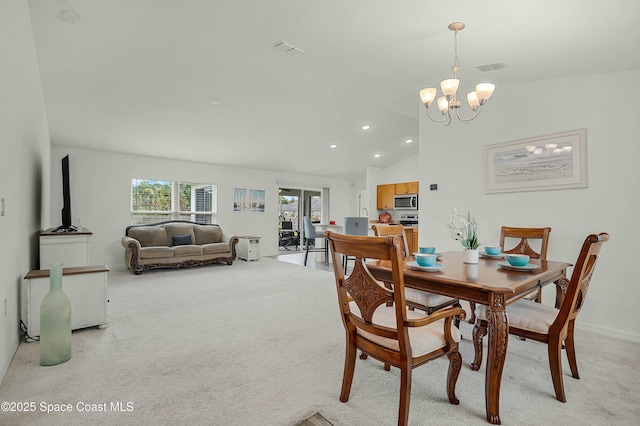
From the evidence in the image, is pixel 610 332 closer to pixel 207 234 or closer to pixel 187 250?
pixel 187 250

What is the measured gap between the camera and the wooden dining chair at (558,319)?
1.75 metres

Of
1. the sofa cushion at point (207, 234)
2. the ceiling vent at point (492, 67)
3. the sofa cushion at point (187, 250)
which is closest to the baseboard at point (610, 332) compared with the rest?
the ceiling vent at point (492, 67)

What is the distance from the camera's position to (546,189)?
3.29 m

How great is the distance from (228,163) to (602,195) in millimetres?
6725

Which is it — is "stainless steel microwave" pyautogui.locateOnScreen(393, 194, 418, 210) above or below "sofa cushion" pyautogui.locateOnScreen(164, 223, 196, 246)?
above

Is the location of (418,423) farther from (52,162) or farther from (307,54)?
(52,162)

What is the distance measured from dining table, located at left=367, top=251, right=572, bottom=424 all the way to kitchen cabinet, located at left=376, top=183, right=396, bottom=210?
626 cm

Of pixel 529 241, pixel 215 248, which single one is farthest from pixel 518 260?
pixel 215 248

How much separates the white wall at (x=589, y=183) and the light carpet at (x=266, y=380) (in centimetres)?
48

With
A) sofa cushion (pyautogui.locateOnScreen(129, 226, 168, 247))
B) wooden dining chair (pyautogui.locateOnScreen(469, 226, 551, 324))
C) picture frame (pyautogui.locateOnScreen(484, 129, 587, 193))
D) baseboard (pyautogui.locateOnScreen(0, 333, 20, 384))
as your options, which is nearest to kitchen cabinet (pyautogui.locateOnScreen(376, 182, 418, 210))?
picture frame (pyautogui.locateOnScreen(484, 129, 587, 193))

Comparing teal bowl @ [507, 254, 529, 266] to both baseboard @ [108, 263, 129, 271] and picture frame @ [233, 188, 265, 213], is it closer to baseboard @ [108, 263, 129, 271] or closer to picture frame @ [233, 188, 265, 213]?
baseboard @ [108, 263, 129, 271]

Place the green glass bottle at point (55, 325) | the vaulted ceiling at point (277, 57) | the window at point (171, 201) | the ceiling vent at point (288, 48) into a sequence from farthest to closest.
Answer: the window at point (171, 201)
the ceiling vent at point (288, 48)
the vaulted ceiling at point (277, 57)
the green glass bottle at point (55, 325)

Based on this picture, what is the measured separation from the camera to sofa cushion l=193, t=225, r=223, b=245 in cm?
682

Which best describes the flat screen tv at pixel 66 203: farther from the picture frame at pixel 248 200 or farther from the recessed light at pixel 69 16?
the picture frame at pixel 248 200
